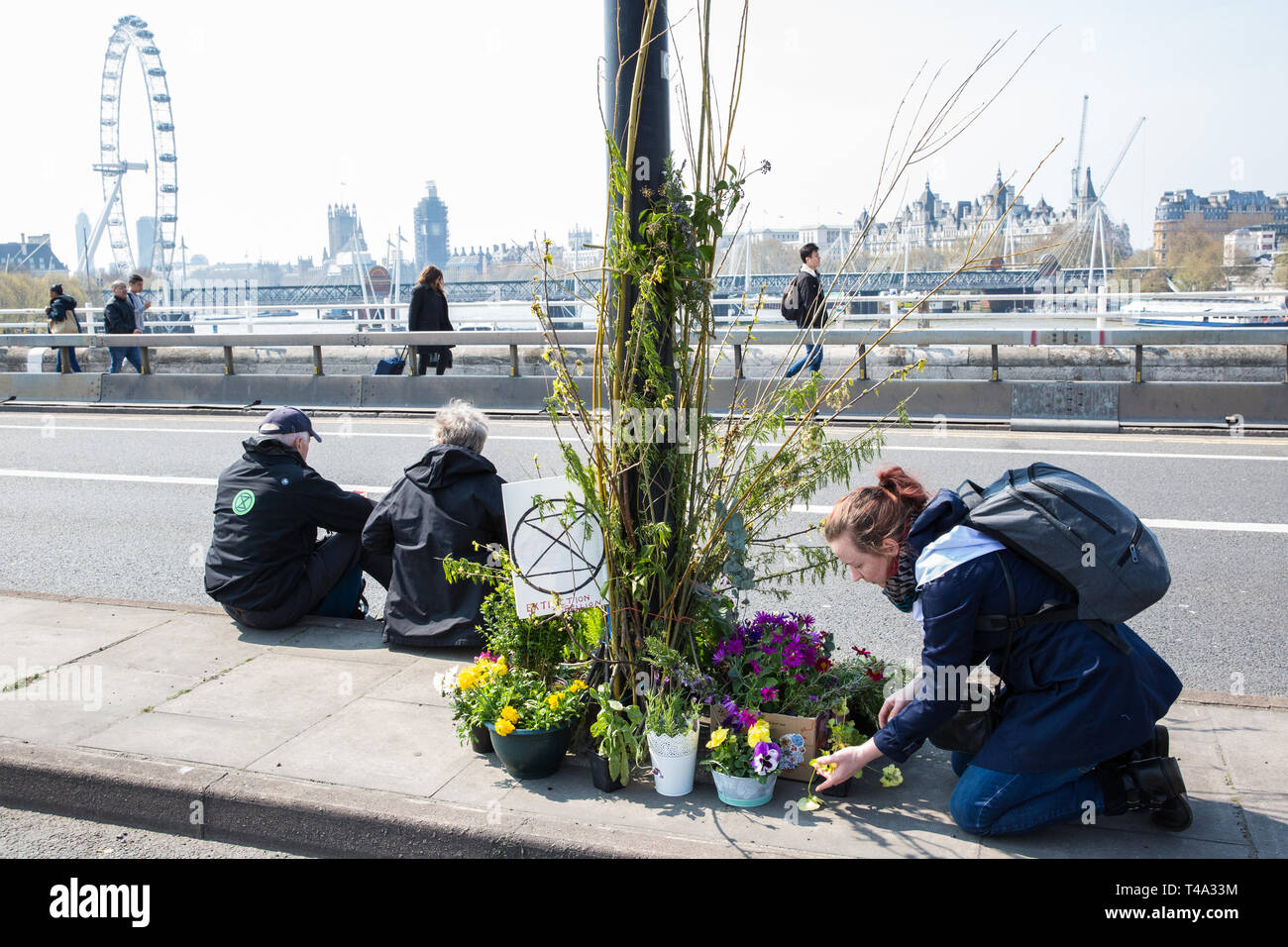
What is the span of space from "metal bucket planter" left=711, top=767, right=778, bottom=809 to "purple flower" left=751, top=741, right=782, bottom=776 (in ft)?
0.13

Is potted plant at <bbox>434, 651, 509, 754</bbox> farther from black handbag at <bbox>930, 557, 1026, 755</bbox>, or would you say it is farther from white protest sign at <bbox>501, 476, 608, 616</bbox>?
black handbag at <bbox>930, 557, 1026, 755</bbox>

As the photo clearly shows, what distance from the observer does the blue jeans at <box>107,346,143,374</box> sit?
55.8 feet

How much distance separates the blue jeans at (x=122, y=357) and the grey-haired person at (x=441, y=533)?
44.6 feet

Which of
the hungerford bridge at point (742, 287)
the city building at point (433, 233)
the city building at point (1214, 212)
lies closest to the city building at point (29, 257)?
the hungerford bridge at point (742, 287)

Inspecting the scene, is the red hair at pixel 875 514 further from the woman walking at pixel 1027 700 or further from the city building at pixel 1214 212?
the city building at pixel 1214 212

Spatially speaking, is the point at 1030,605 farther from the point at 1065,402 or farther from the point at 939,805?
the point at 1065,402

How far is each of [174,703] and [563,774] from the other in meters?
1.81

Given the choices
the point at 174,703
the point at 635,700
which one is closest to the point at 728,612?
the point at 635,700

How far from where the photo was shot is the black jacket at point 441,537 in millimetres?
5008

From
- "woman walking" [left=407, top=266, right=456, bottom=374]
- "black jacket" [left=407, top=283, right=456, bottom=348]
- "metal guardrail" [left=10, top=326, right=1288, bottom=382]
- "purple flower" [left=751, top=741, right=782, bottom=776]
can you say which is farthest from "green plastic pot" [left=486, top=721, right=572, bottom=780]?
"black jacket" [left=407, top=283, right=456, bottom=348]

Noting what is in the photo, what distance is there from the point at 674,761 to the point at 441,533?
1828 millimetres

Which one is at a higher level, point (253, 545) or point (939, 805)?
point (253, 545)

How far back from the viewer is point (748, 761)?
3.60 metres

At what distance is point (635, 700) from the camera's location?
389cm
